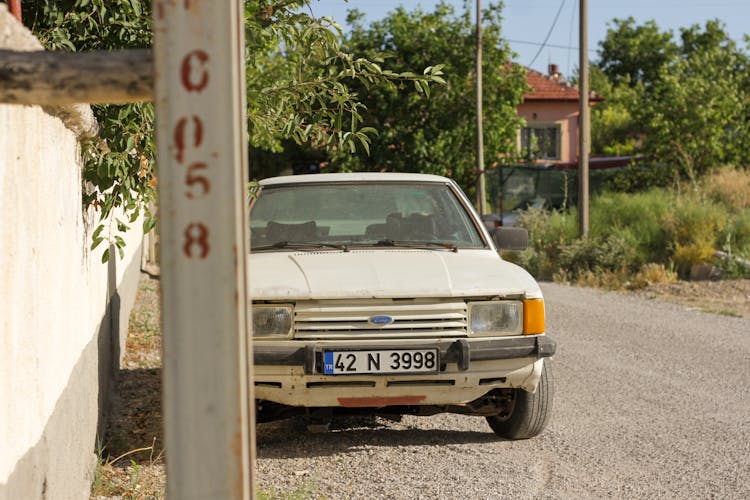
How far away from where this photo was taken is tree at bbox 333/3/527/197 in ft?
89.7

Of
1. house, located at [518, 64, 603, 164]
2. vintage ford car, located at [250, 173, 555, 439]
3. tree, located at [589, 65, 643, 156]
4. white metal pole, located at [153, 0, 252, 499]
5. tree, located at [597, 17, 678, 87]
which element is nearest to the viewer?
white metal pole, located at [153, 0, 252, 499]

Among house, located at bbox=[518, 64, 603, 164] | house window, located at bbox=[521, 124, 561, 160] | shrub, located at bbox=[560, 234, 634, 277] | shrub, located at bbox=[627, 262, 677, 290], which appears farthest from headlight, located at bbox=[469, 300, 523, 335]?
house window, located at bbox=[521, 124, 561, 160]

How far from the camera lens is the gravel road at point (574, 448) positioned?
5039 mm

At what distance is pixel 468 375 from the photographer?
5.41m

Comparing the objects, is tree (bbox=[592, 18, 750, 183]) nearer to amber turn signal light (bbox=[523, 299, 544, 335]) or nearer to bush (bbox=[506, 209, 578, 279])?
bush (bbox=[506, 209, 578, 279])

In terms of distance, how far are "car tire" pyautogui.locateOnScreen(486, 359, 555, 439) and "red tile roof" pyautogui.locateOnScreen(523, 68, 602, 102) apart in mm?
39298

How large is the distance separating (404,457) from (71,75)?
378 cm

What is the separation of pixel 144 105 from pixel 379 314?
5.17 feet

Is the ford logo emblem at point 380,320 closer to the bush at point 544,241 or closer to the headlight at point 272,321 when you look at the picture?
the headlight at point 272,321

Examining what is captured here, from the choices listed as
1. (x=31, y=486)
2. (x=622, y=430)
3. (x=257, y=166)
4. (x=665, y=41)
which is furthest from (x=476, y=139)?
(x=665, y=41)

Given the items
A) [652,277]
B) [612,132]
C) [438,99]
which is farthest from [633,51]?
[652,277]

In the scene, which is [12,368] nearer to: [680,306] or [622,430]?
[622,430]

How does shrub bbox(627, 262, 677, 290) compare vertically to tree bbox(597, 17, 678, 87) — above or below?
below

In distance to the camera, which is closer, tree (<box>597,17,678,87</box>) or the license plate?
the license plate
